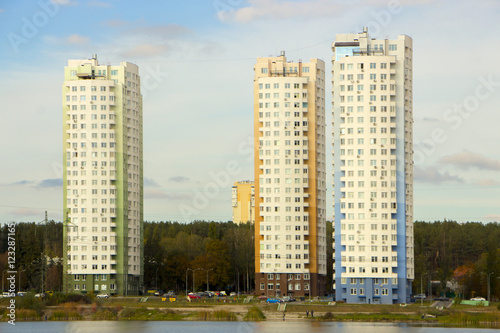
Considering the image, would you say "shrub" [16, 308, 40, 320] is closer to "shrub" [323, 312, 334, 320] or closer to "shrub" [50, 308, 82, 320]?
"shrub" [50, 308, 82, 320]

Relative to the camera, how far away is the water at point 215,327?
12594cm

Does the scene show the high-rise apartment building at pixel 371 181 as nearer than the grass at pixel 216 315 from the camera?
No

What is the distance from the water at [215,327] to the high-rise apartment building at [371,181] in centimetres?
2792

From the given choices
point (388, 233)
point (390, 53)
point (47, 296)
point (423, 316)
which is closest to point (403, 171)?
point (388, 233)

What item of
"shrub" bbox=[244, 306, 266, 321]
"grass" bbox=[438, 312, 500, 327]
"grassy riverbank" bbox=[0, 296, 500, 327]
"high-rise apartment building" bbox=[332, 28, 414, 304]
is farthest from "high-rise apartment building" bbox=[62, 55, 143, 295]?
"grass" bbox=[438, 312, 500, 327]

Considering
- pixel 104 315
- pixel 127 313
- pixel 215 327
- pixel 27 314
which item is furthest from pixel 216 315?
pixel 27 314

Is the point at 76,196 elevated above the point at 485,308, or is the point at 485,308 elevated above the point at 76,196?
the point at 76,196

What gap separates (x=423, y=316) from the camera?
150 meters

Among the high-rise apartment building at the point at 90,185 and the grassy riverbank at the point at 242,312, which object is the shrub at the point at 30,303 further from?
the high-rise apartment building at the point at 90,185

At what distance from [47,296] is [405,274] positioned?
6709 centimetres

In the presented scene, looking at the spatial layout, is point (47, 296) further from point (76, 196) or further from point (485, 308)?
point (485, 308)

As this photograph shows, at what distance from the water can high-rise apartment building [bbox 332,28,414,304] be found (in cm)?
2792

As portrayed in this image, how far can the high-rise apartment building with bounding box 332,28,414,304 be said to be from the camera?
171750 mm

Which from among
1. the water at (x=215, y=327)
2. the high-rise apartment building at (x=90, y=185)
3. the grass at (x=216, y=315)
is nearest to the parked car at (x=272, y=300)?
the grass at (x=216, y=315)
